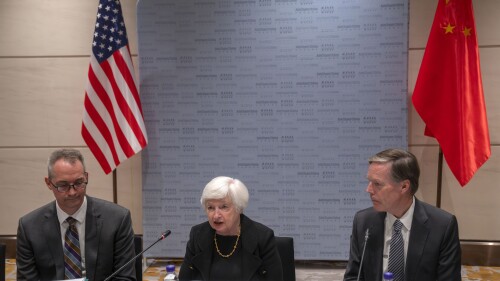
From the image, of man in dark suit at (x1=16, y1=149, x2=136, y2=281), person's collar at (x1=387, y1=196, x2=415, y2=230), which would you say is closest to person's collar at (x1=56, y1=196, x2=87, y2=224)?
man in dark suit at (x1=16, y1=149, x2=136, y2=281)

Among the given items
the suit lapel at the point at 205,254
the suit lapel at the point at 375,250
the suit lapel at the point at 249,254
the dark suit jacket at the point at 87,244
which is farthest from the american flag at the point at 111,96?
the suit lapel at the point at 375,250

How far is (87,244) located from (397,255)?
5.09 ft

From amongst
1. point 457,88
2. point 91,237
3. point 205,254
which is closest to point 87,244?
point 91,237

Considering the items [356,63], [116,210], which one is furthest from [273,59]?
[116,210]

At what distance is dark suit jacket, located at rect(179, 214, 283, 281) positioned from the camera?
2.70 m

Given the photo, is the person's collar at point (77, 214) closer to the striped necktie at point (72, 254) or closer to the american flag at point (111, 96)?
the striped necktie at point (72, 254)

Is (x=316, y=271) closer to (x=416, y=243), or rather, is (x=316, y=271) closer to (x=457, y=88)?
(x=457, y=88)

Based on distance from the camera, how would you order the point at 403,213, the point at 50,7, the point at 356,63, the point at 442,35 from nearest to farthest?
1. the point at 403,213
2. the point at 442,35
3. the point at 356,63
4. the point at 50,7

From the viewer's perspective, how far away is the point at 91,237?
8.84 ft

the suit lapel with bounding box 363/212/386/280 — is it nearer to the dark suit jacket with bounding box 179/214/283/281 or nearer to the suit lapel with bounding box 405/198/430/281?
the suit lapel with bounding box 405/198/430/281

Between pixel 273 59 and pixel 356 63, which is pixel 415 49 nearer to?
pixel 356 63

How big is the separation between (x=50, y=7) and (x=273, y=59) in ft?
6.97

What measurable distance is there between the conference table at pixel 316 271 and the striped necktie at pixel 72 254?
5.87 feet

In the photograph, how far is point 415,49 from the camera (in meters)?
4.49
